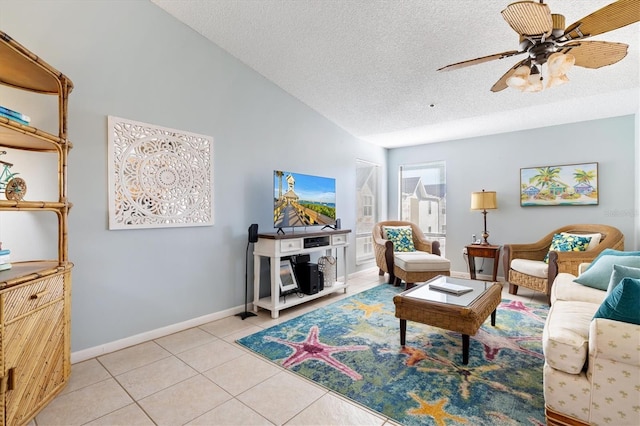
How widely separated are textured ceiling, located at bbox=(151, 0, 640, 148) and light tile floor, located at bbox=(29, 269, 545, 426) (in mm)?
2883

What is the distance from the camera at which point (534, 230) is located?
14.5ft

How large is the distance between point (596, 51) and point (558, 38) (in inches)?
12.1

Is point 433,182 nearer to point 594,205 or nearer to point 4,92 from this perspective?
point 594,205

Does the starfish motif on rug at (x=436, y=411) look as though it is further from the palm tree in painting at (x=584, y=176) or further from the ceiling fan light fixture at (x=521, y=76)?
the palm tree in painting at (x=584, y=176)

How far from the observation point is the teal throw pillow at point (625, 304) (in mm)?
1382

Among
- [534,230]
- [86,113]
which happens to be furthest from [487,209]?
[86,113]

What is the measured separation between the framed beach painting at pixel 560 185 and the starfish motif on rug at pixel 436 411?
384 cm

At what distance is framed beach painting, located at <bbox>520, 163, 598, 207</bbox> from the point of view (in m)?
4.02

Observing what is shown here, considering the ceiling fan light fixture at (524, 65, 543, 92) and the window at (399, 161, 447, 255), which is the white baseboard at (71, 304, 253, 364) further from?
the window at (399, 161, 447, 255)

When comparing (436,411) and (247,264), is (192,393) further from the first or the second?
(247,264)

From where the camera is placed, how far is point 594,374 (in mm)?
1410

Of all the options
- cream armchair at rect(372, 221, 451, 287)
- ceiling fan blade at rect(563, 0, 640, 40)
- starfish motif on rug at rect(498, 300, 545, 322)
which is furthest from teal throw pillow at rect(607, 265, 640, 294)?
cream armchair at rect(372, 221, 451, 287)

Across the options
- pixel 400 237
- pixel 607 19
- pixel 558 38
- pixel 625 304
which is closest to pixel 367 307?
pixel 400 237

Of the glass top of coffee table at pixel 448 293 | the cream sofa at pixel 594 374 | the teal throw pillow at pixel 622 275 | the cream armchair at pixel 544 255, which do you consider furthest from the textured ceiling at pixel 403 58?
the cream sofa at pixel 594 374
